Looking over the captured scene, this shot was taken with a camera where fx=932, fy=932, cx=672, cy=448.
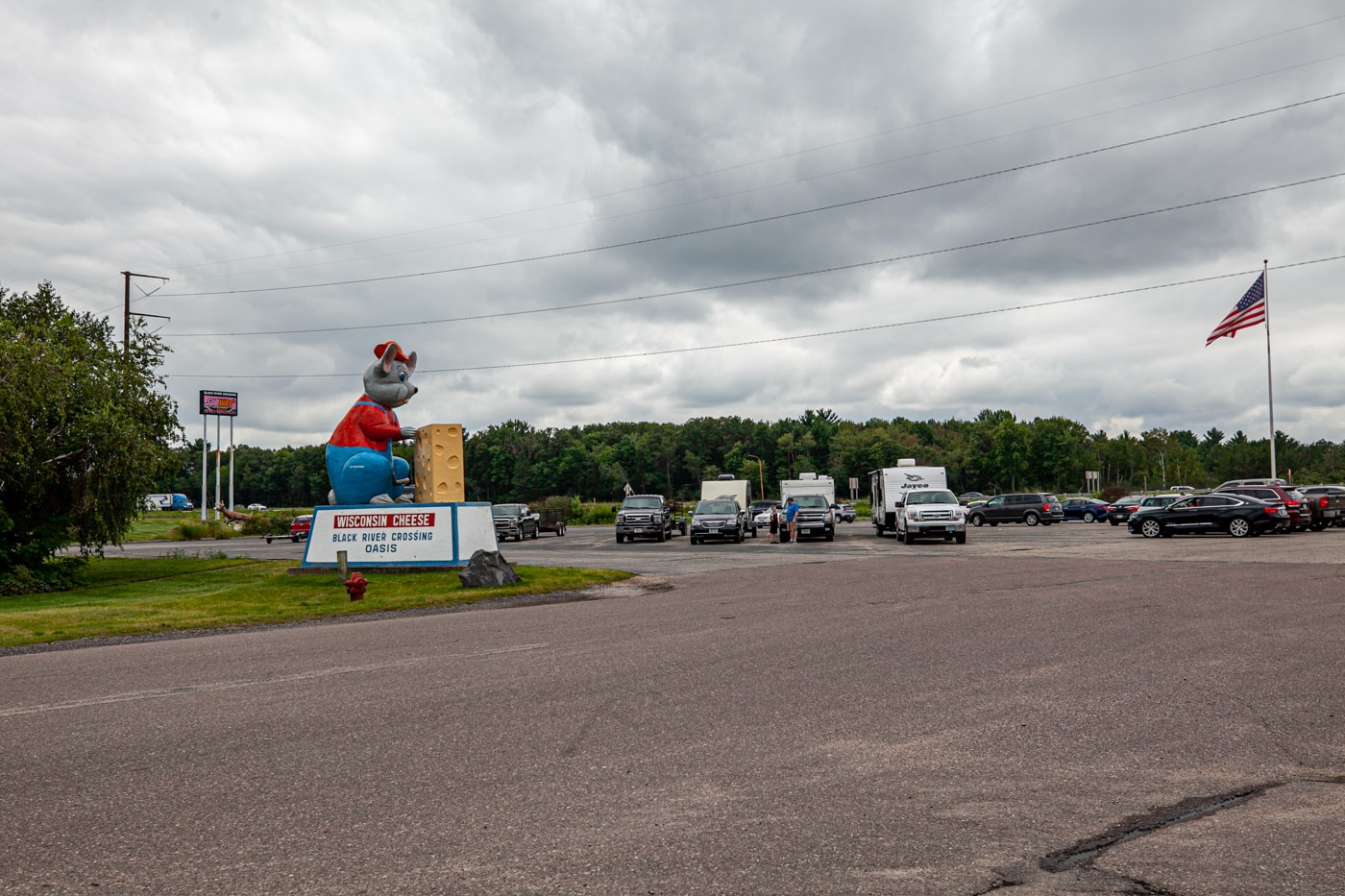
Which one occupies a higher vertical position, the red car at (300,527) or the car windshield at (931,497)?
the car windshield at (931,497)

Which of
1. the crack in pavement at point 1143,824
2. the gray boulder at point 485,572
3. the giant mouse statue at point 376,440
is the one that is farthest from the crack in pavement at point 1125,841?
the giant mouse statue at point 376,440

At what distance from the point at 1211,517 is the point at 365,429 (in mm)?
27289

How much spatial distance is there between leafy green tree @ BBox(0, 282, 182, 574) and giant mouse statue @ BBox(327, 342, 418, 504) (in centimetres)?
432

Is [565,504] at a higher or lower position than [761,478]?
lower

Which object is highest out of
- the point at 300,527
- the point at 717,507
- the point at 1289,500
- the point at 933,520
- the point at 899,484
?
the point at 899,484

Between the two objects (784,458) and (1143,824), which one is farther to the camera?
(784,458)

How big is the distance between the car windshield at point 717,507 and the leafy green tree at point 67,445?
63.4 feet

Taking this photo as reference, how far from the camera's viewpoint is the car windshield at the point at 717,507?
3634 cm

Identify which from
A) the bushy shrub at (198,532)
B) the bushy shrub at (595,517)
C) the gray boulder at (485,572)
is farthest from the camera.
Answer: the bushy shrub at (595,517)

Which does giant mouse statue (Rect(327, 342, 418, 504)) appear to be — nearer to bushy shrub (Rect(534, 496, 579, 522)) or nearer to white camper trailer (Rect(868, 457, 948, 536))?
white camper trailer (Rect(868, 457, 948, 536))

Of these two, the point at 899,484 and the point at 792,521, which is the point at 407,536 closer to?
the point at 792,521

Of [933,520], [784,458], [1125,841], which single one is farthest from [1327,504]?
[784,458]

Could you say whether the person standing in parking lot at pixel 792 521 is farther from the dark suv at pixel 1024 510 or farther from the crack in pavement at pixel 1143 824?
the crack in pavement at pixel 1143 824

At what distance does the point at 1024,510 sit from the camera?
5072 centimetres
